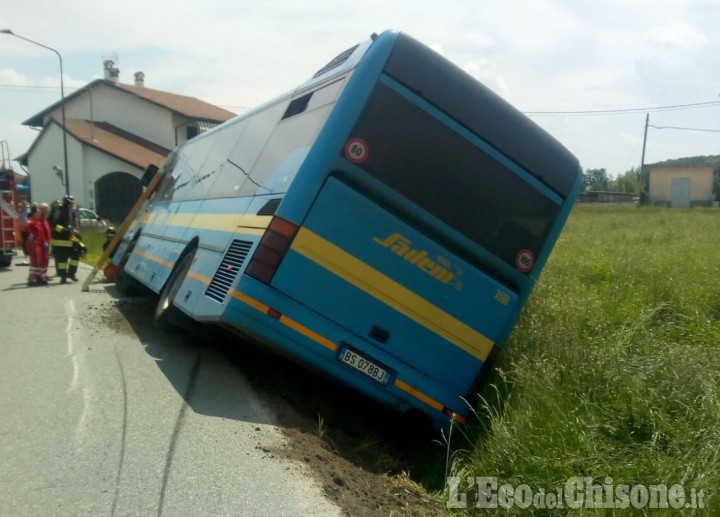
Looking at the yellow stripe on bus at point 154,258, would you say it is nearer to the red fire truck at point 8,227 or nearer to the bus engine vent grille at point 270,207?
the bus engine vent grille at point 270,207

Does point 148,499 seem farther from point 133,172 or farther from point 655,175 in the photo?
point 655,175

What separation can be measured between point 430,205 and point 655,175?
7660cm

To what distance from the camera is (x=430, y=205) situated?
6.60 m

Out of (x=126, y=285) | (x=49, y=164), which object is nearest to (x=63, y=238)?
(x=126, y=285)

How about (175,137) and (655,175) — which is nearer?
(175,137)

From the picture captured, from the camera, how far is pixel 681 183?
71750 mm

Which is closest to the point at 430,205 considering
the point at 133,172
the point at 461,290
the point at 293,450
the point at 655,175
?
the point at 461,290

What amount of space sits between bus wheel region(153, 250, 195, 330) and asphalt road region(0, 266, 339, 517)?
330mm

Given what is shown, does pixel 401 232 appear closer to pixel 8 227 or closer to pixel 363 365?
pixel 363 365

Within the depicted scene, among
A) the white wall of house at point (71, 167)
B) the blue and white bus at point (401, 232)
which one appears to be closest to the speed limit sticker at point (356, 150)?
the blue and white bus at point (401, 232)

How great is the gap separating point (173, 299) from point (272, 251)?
117 inches

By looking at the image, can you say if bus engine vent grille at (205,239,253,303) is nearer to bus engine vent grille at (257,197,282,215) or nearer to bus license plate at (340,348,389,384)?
bus engine vent grille at (257,197,282,215)

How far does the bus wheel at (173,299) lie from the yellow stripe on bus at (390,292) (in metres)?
2.92

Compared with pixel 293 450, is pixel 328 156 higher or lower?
higher
